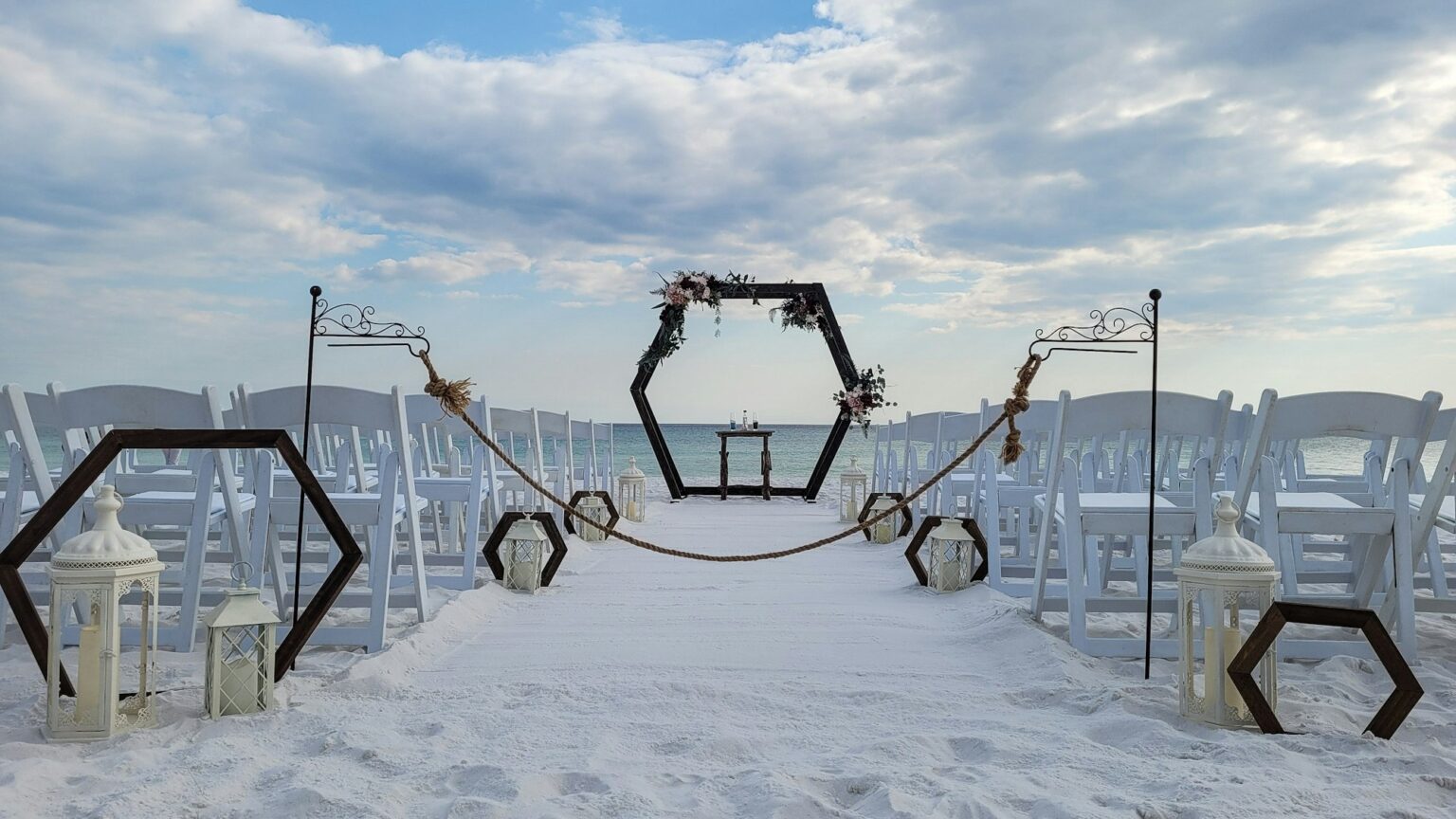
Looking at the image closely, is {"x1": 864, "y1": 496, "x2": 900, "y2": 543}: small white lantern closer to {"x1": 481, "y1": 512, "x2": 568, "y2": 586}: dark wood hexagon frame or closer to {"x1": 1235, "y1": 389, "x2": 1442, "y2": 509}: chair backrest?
{"x1": 481, "y1": 512, "x2": 568, "y2": 586}: dark wood hexagon frame

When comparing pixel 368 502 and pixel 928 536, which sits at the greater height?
pixel 368 502

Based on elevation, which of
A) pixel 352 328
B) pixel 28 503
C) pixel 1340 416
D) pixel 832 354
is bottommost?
pixel 28 503

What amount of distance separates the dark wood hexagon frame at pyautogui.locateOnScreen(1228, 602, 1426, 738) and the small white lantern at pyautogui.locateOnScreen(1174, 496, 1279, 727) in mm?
50

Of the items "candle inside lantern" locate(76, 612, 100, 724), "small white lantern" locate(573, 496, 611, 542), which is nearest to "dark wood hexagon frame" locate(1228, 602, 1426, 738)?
"candle inside lantern" locate(76, 612, 100, 724)

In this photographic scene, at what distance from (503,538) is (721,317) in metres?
5.56

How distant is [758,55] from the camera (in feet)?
23.7

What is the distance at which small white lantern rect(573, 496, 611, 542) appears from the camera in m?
5.89

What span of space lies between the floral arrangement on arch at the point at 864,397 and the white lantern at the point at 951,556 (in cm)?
529

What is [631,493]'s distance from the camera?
734 cm

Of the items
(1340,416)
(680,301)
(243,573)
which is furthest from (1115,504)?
(680,301)

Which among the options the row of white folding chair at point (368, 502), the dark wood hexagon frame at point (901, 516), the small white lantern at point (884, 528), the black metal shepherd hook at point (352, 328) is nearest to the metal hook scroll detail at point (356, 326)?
the black metal shepherd hook at point (352, 328)

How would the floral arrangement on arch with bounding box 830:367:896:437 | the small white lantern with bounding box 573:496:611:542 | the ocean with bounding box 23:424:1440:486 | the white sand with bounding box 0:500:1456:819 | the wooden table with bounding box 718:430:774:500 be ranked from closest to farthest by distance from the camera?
the white sand with bounding box 0:500:1456:819 < the small white lantern with bounding box 573:496:611:542 < the floral arrangement on arch with bounding box 830:367:896:437 < the wooden table with bounding box 718:430:774:500 < the ocean with bounding box 23:424:1440:486

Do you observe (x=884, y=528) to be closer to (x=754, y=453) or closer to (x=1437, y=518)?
(x=1437, y=518)

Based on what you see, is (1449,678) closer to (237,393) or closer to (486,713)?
(486,713)
